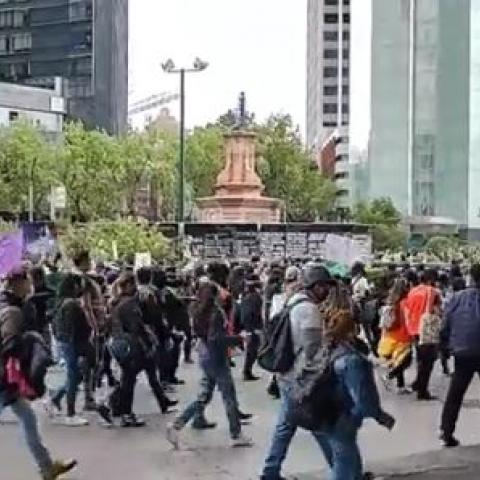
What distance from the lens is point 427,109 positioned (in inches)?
4370

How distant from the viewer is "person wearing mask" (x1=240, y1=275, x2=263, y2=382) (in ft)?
64.2

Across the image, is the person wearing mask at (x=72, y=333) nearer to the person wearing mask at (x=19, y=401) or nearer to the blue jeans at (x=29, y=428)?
the person wearing mask at (x=19, y=401)

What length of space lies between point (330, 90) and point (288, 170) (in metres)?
111

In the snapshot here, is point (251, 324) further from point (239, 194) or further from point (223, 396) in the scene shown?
point (239, 194)

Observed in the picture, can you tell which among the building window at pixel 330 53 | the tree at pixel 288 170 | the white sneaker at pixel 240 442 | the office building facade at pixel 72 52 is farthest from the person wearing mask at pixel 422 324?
the building window at pixel 330 53

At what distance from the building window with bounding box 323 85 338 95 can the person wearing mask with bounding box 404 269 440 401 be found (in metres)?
175

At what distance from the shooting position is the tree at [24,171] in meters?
67.9

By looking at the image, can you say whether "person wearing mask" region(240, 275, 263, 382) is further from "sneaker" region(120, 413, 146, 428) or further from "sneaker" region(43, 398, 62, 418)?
"sneaker" region(120, 413, 146, 428)

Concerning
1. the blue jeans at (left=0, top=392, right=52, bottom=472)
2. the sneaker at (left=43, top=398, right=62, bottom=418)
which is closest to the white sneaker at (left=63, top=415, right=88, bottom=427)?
the sneaker at (left=43, top=398, right=62, bottom=418)

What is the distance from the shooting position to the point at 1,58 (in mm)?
142000

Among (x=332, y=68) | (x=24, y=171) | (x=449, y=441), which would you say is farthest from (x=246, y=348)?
(x=332, y=68)

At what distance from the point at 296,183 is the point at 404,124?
33.8 m

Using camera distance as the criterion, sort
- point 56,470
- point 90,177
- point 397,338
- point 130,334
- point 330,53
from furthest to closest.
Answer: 1. point 330,53
2. point 90,177
3. point 397,338
4. point 130,334
5. point 56,470

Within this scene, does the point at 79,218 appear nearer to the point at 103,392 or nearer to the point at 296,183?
the point at 296,183
